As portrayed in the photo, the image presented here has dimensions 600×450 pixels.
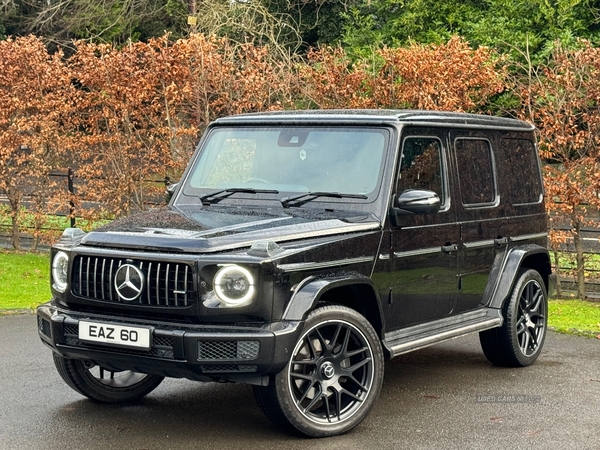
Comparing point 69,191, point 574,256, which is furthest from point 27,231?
point 574,256

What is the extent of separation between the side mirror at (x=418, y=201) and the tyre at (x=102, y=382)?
2190 mm

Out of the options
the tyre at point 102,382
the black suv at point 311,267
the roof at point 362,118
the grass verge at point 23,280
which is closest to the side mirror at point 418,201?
the black suv at point 311,267

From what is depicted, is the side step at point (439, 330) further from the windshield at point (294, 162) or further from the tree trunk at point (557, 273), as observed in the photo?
the tree trunk at point (557, 273)

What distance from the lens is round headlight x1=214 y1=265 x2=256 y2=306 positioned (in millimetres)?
5898

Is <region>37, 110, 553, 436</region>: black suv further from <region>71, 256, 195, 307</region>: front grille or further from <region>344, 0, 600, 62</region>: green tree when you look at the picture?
<region>344, 0, 600, 62</region>: green tree

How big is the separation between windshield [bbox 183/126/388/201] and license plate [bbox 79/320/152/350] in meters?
1.62

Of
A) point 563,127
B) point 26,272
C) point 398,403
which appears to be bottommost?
point 26,272

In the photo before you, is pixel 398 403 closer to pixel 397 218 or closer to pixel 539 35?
pixel 397 218

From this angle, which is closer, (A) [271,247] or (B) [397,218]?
(A) [271,247]

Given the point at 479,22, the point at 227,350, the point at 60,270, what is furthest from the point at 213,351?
the point at 479,22

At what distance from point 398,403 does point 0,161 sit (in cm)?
1181

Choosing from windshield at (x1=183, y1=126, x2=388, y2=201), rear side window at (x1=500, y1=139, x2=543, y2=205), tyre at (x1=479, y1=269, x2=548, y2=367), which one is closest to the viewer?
windshield at (x1=183, y1=126, x2=388, y2=201)

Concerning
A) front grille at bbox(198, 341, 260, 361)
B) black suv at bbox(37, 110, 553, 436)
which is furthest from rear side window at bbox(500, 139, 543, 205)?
front grille at bbox(198, 341, 260, 361)

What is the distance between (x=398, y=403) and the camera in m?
7.28
